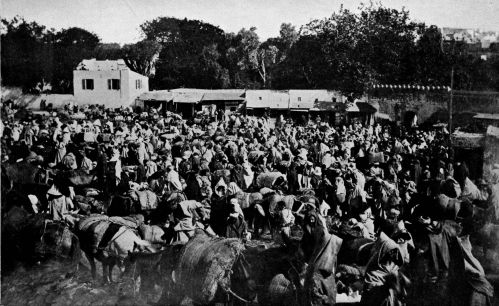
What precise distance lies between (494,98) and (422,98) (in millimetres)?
1582

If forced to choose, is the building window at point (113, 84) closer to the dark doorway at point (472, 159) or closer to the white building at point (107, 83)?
the white building at point (107, 83)

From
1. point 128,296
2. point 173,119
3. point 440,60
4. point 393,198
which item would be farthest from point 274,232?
point 173,119

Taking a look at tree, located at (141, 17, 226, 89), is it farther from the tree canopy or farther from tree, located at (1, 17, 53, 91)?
tree, located at (1, 17, 53, 91)

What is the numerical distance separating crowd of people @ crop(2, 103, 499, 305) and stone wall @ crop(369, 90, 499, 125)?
432 mm

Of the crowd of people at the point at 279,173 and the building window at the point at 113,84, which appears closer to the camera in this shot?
the crowd of people at the point at 279,173

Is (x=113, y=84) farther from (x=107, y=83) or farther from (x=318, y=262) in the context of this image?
(x=318, y=262)

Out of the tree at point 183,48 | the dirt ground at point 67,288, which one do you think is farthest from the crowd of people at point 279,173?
the tree at point 183,48

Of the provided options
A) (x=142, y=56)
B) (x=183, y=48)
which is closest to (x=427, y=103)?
(x=183, y=48)

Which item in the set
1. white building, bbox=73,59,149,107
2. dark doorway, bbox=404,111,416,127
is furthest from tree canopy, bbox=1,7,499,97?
dark doorway, bbox=404,111,416,127

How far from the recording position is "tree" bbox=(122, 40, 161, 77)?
32.4 ft

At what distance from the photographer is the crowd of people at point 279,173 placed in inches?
275

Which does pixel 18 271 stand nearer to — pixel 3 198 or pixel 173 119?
pixel 3 198

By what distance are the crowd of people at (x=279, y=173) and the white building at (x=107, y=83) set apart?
45cm

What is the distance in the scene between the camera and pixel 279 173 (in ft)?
33.5
